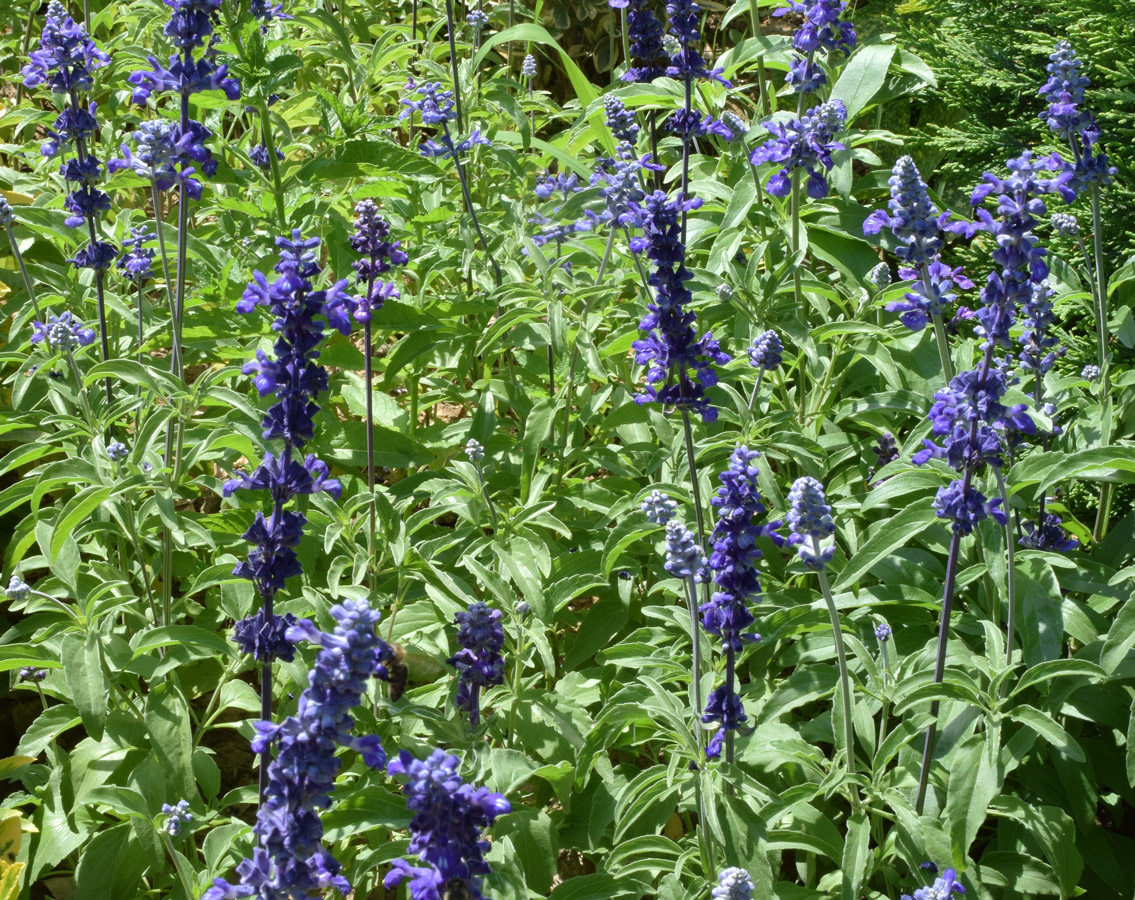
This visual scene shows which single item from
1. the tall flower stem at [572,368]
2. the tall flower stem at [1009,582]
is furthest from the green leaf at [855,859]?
→ the tall flower stem at [572,368]

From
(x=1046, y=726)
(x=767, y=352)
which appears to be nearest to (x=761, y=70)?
(x=767, y=352)

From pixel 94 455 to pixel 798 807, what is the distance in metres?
2.50

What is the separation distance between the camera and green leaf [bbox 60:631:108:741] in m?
3.11

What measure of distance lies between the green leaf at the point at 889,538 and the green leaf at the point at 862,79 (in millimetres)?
2360

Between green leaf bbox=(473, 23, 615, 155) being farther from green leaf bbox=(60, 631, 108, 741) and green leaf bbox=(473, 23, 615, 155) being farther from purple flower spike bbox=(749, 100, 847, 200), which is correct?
green leaf bbox=(60, 631, 108, 741)

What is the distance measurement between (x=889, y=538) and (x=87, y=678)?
94.3 inches

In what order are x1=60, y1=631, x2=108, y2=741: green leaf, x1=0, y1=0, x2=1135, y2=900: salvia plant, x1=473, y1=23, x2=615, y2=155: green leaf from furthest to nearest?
x1=473, y1=23, x2=615, y2=155: green leaf, x1=60, y1=631, x2=108, y2=741: green leaf, x1=0, y1=0, x2=1135, y2=900: salvia plant

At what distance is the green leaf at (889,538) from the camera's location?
313 cm

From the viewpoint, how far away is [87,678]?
3180 millimetres

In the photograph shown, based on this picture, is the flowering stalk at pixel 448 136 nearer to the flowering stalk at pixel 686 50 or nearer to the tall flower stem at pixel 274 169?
the tall flower stem at pixel 274 169

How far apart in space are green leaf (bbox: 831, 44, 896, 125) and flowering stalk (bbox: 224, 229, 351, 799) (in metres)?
3.10

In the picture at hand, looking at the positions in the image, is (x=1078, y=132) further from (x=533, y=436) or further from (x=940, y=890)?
(x=940, y=890)

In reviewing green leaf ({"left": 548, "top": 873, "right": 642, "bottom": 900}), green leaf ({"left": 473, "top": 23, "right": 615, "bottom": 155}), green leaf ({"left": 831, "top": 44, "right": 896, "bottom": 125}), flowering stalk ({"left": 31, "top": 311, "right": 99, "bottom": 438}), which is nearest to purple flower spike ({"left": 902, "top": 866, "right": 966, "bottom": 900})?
green leaf ({"left": 548, "top": 873, "right": 642, "bottom": 900})

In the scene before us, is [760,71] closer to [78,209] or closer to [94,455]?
[78,209]
